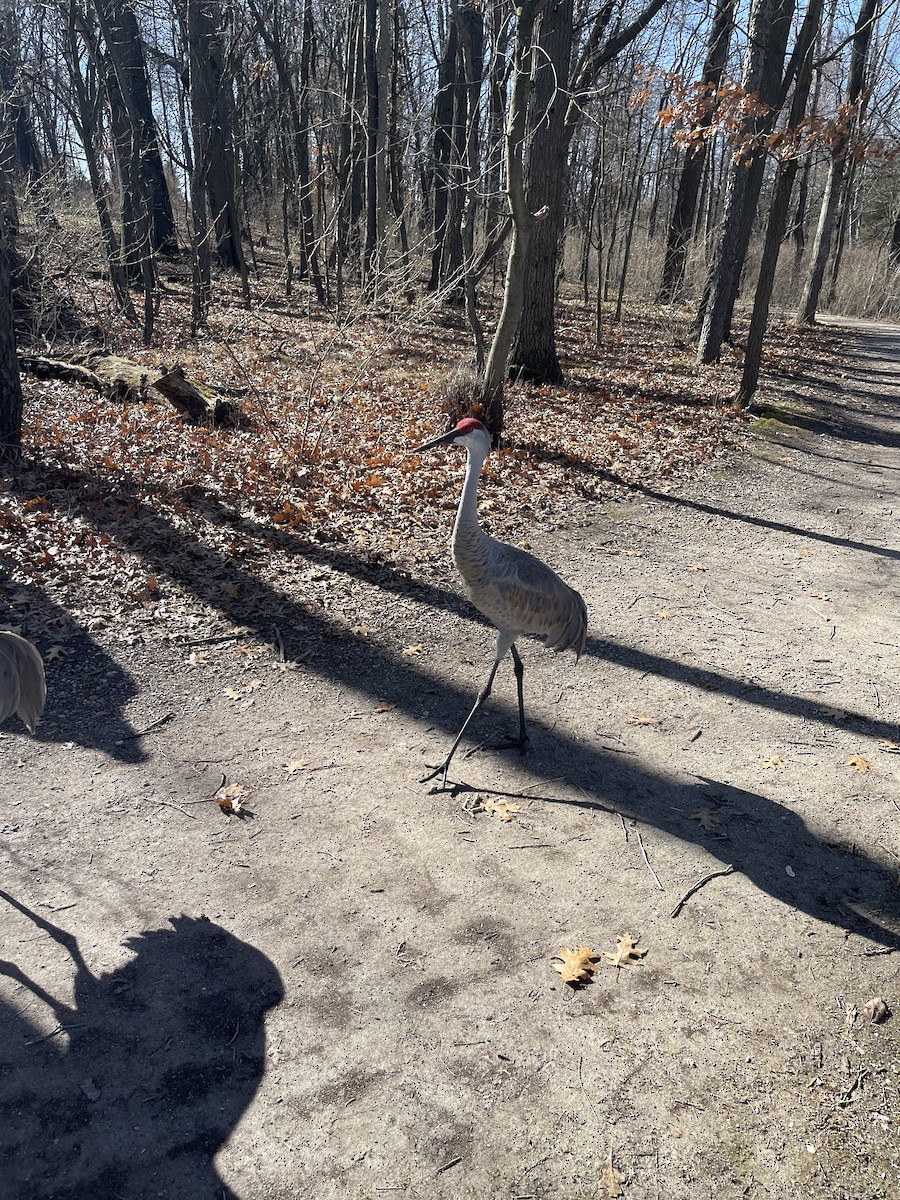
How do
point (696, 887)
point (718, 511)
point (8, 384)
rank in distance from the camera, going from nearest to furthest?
point (696, 887) < point (8, 384) < point (718, 511)

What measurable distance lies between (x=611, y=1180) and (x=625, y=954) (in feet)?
3.04

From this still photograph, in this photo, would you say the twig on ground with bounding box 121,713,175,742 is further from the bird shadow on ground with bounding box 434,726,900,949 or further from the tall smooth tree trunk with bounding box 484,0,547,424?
the tall smooth tree trunk with bounding box 484,0,547,424

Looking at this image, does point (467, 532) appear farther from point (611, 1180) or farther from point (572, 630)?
point (611, 1180)

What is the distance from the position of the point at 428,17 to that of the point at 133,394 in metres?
22.7

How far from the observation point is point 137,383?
1081 cm

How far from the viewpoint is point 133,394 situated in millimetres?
10773

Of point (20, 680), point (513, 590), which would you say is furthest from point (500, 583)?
point (20, 680)

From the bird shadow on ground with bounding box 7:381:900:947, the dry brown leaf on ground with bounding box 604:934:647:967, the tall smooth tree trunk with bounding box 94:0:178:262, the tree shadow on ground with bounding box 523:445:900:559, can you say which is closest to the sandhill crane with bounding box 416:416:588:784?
the bird shadow on ground with bounding box 7:381:900:947

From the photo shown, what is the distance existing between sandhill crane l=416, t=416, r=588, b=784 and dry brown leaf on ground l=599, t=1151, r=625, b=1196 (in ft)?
7.13

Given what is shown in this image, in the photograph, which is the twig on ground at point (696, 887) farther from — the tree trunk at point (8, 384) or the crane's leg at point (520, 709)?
the tree trunk at point (8, 384)

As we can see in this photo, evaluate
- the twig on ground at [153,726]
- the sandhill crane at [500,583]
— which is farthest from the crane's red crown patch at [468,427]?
the twig on ground at [153,726]

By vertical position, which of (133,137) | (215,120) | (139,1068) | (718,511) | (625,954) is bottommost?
(139,1068)

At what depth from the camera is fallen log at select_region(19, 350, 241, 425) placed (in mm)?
10305

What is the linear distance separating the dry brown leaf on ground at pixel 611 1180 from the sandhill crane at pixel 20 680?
131 inches
